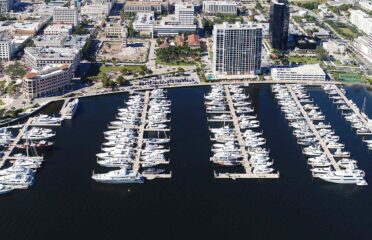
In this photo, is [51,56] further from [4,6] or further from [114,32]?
[4,6]

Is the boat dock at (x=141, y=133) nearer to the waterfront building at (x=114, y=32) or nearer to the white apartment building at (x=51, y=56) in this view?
the white apartment building at (x=51, y=56)

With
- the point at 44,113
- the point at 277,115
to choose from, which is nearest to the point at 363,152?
the point at 277,115

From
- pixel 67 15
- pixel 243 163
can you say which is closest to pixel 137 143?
pixel 243 163

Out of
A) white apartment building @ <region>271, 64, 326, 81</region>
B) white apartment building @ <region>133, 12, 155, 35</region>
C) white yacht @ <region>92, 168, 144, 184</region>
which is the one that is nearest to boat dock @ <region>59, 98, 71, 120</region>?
white yacht @ <region>92, 168, 144, 184</region>

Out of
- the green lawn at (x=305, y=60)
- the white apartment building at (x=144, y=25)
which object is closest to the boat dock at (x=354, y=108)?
the green lawn at (x=305, y=60)

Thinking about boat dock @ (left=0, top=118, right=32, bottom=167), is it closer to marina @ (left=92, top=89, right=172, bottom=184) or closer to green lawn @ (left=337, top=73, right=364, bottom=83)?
marina @ (left=92, top=89, right=172, bottom=184)
